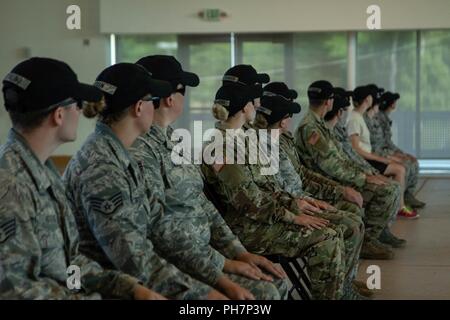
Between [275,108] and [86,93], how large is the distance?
2566 millimetres

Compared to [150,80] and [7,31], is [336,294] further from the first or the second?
[7,31]

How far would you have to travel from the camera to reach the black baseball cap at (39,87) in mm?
2389

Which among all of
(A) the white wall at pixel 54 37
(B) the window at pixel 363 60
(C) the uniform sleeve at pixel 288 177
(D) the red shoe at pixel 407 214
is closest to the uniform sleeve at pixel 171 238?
(C) the uniform sleeve at pixel 288 177

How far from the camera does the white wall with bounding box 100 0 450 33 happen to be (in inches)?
500

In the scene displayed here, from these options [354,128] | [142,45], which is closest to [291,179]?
[354,128]

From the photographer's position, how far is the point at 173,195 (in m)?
3.14

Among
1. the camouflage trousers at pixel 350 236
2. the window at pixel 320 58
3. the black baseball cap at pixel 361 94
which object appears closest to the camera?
the camouflage trousers at pixel 350 236

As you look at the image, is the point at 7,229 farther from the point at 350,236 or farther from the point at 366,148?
the point at 366,148

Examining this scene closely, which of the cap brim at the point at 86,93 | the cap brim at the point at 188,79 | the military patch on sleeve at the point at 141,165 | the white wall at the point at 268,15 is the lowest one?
the military patch on sleeve at the point at 141,165

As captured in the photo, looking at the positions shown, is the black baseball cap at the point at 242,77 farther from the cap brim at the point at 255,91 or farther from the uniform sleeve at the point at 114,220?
the uniform sleeve at the point at 114,220

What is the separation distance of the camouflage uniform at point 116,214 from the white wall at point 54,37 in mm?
10793

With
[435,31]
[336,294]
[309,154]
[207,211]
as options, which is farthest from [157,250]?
[435,31]
